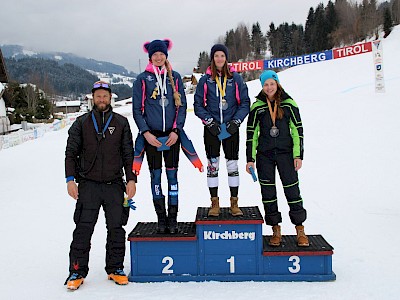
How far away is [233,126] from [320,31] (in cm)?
6165

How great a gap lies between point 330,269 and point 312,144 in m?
8.17

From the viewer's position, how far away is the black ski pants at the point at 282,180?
400cm

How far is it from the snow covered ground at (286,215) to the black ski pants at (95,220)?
0.78 ft

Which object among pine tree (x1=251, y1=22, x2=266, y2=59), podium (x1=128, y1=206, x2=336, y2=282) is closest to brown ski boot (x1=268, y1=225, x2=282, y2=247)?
podium (x1=128, y1=206, x2=336, y2=282)

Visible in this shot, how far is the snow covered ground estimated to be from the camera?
12.0 feet

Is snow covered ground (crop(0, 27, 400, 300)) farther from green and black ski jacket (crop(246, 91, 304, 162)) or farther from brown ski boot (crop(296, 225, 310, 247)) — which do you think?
green and black ski jacket (crop(246, 91, 304, 162))

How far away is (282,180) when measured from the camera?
406 cm

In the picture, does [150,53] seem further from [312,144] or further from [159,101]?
[312,144]

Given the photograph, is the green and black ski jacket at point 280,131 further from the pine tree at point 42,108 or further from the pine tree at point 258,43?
the pine tree at point 258,43

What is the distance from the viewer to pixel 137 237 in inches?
153

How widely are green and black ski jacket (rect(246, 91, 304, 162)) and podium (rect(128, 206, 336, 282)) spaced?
0.73 metres

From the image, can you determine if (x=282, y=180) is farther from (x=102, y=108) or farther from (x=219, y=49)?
(x=102, y=108)

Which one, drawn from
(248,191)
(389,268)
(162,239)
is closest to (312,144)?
(248,191)

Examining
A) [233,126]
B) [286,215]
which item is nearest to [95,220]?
[233,126]
